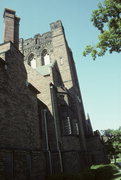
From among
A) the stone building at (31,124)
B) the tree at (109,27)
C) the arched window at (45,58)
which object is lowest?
the stone building at (31,124)

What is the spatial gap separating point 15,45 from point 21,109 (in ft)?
18.8

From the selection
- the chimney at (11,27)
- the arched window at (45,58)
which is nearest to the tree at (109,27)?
the chimney at (11,27)

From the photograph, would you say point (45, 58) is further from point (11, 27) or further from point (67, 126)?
point (11, 27)

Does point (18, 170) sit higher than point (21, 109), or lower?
lower

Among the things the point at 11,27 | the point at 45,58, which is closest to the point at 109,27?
the point at 11,27

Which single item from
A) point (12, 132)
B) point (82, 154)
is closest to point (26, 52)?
point (82, 154)

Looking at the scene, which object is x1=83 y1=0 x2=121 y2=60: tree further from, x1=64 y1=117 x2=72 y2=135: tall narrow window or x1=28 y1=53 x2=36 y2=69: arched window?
x1=28 y1=53 x2=36 y2=69: arched window

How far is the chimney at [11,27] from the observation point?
1314 centimetres

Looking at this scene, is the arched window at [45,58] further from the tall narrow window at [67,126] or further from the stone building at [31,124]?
the tall narrow window at [67,126]

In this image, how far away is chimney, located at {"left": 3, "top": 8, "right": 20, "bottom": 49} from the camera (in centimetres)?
1314

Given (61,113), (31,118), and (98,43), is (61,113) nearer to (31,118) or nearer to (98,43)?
(31,118)

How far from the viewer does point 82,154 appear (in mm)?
19594

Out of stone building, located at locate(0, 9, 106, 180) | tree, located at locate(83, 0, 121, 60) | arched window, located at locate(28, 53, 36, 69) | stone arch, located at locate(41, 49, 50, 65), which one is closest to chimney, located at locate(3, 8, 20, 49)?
stone building, located at locate(0, 9, 106, 180)

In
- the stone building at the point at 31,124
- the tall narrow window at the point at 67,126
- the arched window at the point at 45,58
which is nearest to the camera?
the stone building at the point at 31,124
